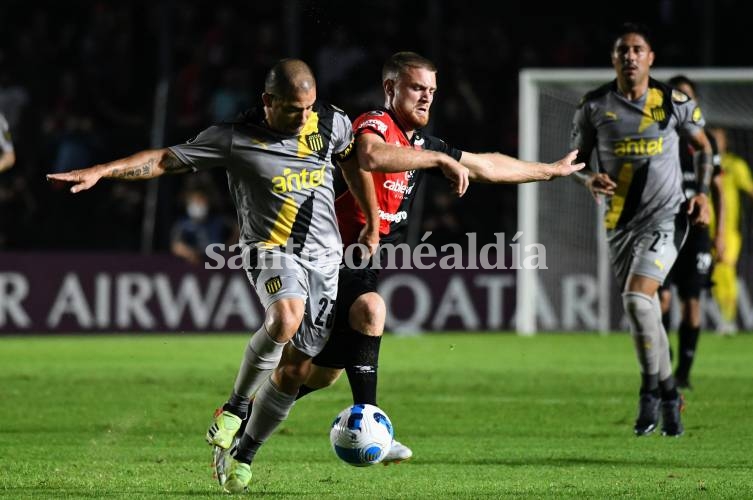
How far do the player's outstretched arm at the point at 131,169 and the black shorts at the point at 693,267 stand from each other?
20.0 feet

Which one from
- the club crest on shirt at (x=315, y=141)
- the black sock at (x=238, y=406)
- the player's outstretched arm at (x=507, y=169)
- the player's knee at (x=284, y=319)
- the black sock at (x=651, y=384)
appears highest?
the club crest on shirt at (x=315, y=141)

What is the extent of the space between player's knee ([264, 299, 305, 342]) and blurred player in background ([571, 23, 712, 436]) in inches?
111

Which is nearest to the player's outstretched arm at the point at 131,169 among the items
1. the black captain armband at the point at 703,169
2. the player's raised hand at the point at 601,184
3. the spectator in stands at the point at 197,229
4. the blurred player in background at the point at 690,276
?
the player's raised hand at the point at 601,184

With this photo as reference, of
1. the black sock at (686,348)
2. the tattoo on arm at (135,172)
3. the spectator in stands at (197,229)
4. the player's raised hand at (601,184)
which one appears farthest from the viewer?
the spectator in stands at (197,229)

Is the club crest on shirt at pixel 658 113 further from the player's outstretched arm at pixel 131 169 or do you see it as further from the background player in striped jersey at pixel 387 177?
the player's outstretched arm at pixel 131 169

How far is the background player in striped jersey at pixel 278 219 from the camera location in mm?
6355

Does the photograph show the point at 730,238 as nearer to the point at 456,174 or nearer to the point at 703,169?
the point at 703,169

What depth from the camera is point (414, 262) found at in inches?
686

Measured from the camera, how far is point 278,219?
6602 mm

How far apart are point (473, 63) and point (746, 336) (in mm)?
5333

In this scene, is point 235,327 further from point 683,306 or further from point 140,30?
point 683,306

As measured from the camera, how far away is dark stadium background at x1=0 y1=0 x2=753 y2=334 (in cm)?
1839

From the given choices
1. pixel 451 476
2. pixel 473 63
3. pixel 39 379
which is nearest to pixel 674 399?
pixel 451 476

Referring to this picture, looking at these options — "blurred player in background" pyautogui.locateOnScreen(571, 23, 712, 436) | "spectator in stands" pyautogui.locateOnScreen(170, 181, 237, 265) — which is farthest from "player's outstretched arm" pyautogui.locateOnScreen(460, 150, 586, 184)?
"spectator in stands" pyautogui.locateOnScreen(170, 181, 237, 265)
